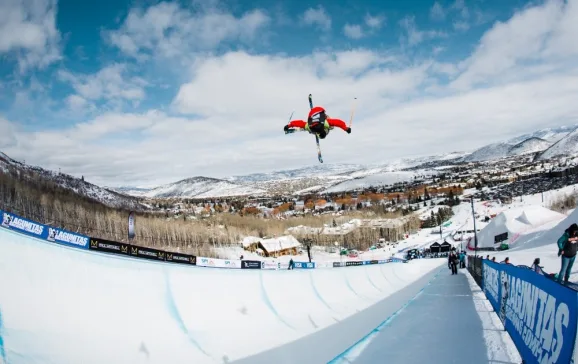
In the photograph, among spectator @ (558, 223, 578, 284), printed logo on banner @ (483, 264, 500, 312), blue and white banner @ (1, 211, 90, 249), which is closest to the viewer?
blue and white banner @ (1, 211, 90, 249)

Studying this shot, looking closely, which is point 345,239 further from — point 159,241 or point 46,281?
point 46,281

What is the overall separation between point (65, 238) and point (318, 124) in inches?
381

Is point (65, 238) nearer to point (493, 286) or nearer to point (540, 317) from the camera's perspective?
point (540, 317)

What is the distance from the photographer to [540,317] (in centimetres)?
511

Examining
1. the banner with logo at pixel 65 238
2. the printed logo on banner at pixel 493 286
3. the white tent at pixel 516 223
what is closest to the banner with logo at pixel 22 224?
the banner with logo at pixel 65 238

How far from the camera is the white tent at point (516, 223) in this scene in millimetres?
79787

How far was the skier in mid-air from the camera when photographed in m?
15.3

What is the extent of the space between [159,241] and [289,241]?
34.5 m

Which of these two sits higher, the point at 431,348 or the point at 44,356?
the point at 44,356

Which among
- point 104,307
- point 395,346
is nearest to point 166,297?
point 104,307

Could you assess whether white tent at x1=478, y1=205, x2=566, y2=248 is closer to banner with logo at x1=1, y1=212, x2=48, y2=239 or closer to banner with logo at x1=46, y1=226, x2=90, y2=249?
banner with logo at x1=46, y1=226, x2=90, y2=249

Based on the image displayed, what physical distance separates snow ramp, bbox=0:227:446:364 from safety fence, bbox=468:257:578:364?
12.4ft

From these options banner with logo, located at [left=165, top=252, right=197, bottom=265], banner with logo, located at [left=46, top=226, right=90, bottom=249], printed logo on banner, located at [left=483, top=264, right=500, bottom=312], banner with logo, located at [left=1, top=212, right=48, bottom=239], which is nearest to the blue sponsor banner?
printed logo on banner, located at [left=483, top=264, right=500, bottom=312]

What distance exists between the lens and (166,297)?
22.6ft
